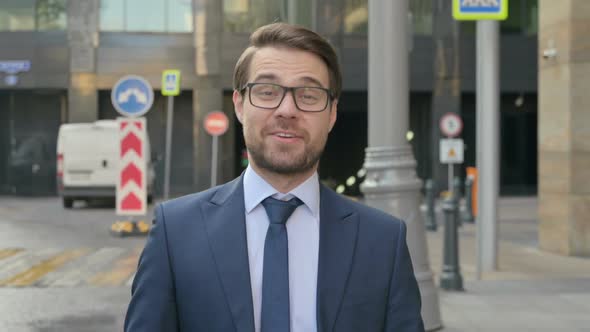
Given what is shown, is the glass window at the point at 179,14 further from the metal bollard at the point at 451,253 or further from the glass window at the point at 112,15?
the metal bollard at the point at 451,253

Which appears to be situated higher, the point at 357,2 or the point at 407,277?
the point at 357,2

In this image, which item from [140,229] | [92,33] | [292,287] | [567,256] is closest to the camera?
[292,287]

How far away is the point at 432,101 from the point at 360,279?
31.0 metres

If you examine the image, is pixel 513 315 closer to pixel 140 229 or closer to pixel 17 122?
pixel 140 229

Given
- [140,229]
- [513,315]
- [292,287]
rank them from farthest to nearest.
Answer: [140,229], [513,315], [292,287]

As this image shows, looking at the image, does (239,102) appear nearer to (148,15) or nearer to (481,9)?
(481,9)

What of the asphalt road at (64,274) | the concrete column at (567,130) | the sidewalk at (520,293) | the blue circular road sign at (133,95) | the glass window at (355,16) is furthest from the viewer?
the glass window at (355,16)

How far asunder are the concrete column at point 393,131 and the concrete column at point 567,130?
692cm

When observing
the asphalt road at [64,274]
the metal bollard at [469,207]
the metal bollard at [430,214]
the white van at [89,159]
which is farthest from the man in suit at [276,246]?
the white van at [89,159]

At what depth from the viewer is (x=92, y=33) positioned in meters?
31.8

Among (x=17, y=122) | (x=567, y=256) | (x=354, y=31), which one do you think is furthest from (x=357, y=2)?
(x=567, y=256)

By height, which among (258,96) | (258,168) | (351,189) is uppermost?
(258,96)

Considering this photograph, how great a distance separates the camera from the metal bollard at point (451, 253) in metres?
9.91

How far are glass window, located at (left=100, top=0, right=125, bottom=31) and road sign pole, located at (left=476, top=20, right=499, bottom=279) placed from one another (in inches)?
870
